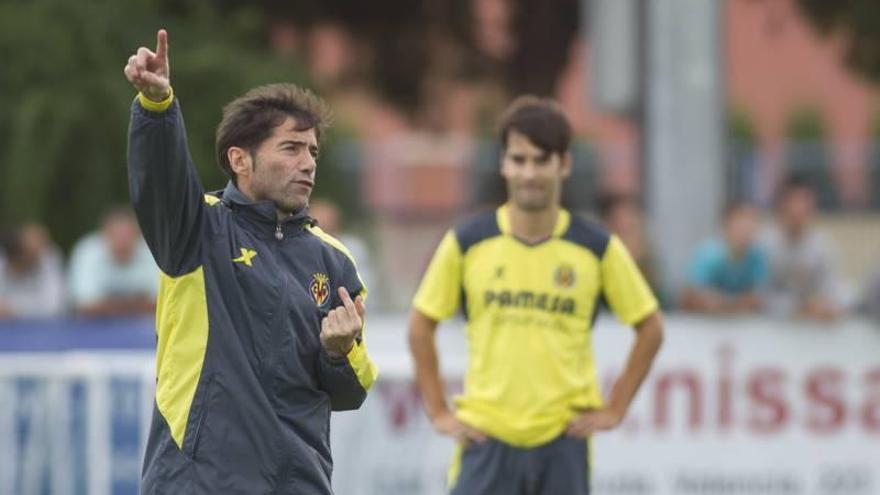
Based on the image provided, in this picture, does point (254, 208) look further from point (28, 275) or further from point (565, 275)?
point (28, 275)

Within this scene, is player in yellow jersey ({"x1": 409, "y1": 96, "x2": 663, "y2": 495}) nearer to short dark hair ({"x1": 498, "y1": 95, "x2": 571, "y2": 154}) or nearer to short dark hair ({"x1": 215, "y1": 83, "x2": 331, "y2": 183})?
short dark hair ({"x1": 498, "y1": 95, "x2": 571, "y2": 154})

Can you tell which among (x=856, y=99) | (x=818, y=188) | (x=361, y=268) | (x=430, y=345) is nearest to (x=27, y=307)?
(x=361, y=268)

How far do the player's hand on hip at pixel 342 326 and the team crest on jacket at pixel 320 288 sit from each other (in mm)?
133

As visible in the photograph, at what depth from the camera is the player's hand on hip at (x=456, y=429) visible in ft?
28.6

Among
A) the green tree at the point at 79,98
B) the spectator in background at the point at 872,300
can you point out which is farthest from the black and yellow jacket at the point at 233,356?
the green tree at the point at 79,98

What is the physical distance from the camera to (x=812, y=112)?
1422 inches

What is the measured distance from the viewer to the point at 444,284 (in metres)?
8.84

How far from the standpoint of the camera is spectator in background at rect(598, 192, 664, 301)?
507 inches

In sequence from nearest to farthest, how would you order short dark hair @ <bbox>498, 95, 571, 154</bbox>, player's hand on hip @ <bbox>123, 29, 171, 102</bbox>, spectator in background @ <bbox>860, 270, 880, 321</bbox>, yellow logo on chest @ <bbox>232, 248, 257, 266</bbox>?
player's hand on hip @ <bbox>123, 29, 171, 102</bbox>, yellow logo on chest @ <bbox>232, 248, 257, 266</bbox>, short dark hair @ <bbox>498, 95, 571, 154</bbox>, spectator in background @ <bbox>860, 270, 880, 321</bbox>

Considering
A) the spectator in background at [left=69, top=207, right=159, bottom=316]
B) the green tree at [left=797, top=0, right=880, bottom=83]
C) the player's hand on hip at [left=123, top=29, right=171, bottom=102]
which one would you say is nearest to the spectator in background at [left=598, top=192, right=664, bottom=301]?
the spectator in background at [left=69, top=207, right=159, bottom=316]

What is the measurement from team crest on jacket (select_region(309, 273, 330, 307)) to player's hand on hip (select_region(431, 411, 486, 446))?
2.51 m

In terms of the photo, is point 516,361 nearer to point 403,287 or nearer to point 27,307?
point 27,307

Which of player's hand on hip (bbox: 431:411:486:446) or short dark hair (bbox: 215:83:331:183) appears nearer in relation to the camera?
short dark hair (bbox: 215:83:331:183)

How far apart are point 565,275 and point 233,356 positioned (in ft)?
9.42
